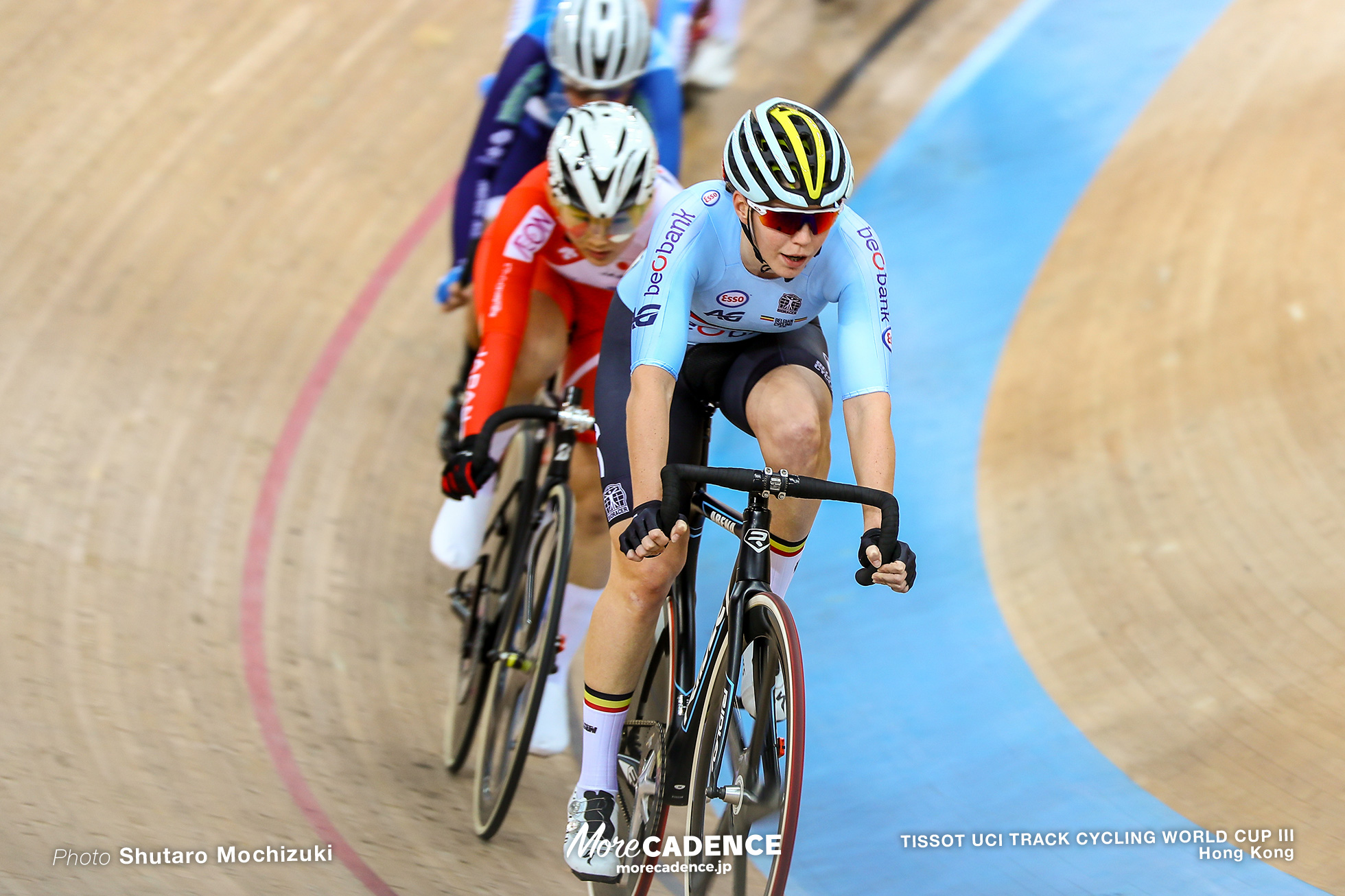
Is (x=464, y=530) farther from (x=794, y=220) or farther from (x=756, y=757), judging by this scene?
(x=794, y=220)

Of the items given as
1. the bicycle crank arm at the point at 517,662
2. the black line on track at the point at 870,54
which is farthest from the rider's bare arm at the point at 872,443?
the black line on track at the point at 870,54

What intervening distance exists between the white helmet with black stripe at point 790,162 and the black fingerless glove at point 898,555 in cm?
65

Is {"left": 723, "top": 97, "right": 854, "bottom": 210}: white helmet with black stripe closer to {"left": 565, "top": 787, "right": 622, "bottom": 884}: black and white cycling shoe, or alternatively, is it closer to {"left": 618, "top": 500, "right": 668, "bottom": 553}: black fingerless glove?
{"left": 618, "top": 500, "right": 668, "bottom": 553}: black fingerless glove

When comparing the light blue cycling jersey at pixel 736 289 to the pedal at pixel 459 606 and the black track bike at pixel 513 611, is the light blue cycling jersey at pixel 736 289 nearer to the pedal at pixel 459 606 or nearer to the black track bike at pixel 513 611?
the black track bike at pixel 513 611

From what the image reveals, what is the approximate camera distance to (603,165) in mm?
2969

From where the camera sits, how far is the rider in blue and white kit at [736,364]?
243 cm

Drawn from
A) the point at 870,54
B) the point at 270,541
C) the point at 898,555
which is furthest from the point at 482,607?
the point at 870,54

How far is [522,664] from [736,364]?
1.02 meters

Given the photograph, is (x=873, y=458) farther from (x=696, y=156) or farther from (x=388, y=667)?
(x=696, y=156)

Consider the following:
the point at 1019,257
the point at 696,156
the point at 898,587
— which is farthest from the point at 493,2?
the point at 898,587

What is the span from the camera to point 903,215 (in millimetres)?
5941

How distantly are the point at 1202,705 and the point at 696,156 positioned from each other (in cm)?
383

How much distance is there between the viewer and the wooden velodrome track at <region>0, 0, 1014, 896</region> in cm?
322

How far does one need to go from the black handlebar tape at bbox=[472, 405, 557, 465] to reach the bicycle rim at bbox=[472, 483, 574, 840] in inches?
7.7
